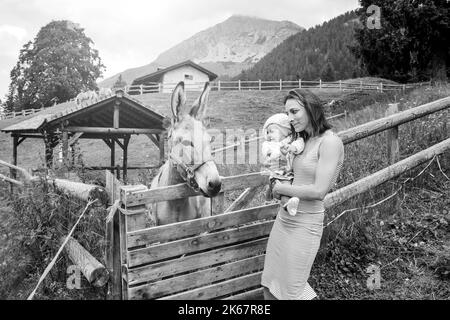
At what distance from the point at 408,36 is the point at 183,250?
20923 millimetres

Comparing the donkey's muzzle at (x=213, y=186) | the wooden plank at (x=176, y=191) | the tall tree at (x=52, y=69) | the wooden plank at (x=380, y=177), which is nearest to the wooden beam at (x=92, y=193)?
the wooden plank at (x=176, y=191)

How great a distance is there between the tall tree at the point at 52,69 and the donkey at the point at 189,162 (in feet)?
129

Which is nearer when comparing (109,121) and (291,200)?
(291,200)

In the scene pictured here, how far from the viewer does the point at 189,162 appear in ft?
10.4

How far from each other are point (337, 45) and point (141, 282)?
61.4 metres

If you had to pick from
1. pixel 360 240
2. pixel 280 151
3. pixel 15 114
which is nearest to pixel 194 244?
pixel 280 151

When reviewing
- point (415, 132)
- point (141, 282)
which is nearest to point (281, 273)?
point (141, 282)

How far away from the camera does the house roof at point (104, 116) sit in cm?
959

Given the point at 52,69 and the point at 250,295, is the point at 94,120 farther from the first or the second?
the point at 52,69

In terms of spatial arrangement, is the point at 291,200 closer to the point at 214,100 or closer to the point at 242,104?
the point at 242,104

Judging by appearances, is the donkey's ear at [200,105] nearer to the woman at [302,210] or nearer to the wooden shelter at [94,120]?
the woman at [302,210]

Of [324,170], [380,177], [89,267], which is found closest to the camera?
[324,170]

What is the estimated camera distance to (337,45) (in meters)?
57.2

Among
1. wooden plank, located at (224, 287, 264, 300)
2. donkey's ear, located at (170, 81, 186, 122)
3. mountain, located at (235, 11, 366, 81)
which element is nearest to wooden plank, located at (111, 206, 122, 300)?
wooden plank, located at (224, 287, 264, 300)
